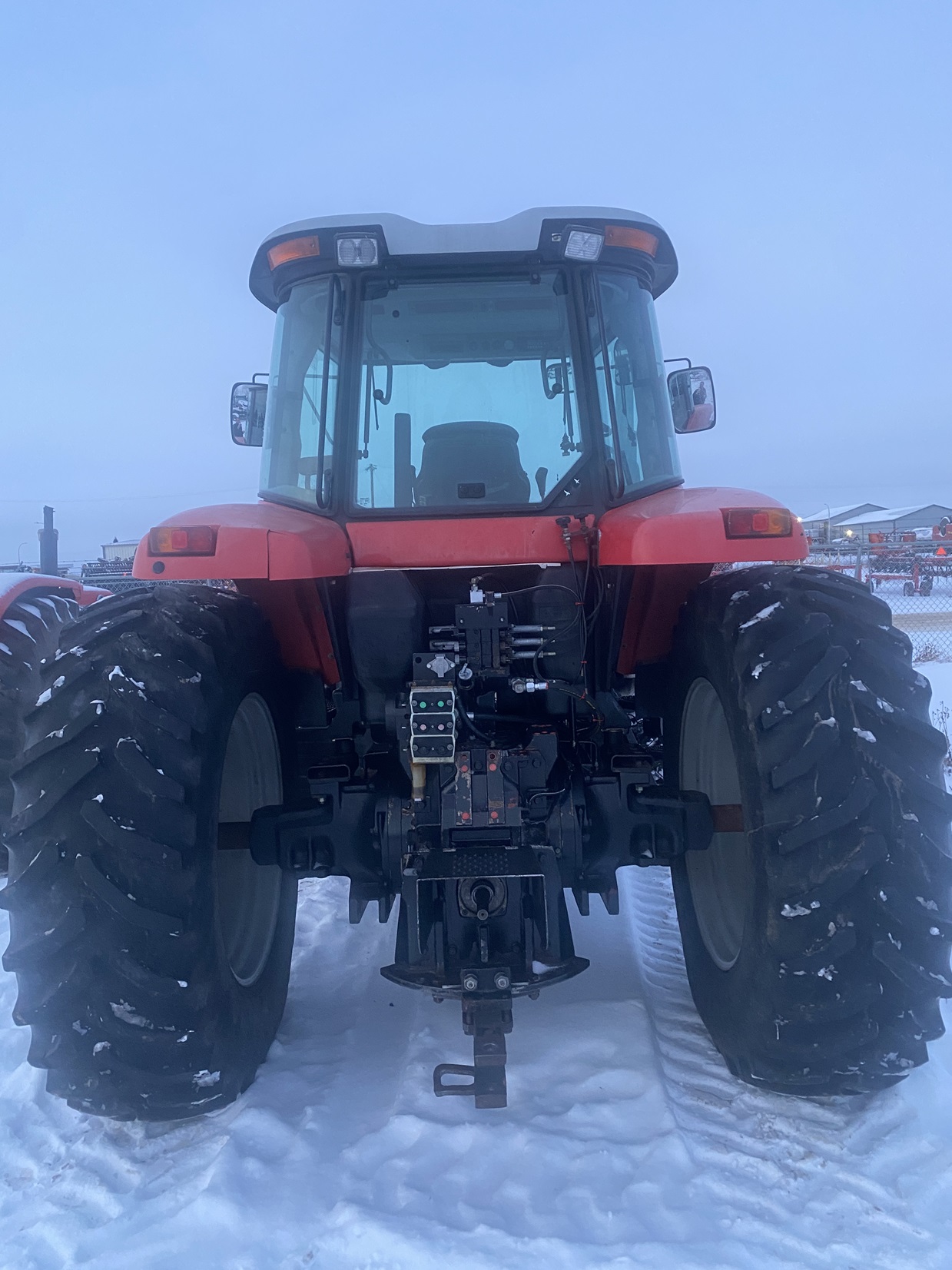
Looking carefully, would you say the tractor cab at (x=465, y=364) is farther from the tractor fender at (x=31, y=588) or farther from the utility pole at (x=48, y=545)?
the utility pole at (x=48, y=545)

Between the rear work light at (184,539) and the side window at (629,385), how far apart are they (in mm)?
1295

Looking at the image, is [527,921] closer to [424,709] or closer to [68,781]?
[424,709]

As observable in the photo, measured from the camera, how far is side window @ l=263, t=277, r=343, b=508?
117 inches

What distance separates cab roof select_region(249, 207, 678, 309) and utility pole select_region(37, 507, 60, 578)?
202 inches

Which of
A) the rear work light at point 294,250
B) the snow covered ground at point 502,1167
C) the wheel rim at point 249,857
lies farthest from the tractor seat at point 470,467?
the snow covered ground at point 502,1167

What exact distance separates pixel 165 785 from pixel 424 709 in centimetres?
72

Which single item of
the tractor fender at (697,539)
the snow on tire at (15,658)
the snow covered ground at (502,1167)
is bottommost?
the snow covered ground at (502,1167)

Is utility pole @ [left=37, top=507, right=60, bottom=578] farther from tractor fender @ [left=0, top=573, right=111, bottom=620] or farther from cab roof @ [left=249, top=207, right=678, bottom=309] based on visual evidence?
cab roof @ [left=249, top=207, right=678, bottom=309]

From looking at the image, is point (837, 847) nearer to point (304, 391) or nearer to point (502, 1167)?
point (502, 1167)

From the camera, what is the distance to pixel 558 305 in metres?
3.00

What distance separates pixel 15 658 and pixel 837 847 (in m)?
2.91

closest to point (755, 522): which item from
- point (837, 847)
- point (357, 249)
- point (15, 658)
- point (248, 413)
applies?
point (837, 847)

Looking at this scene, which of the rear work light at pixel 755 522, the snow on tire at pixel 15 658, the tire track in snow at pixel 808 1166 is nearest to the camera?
the tire track in snow at pixel 808 1166

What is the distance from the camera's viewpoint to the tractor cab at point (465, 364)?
288 centimetres
